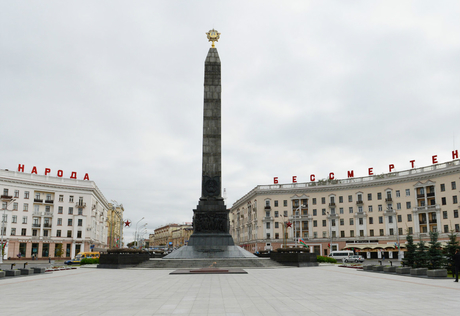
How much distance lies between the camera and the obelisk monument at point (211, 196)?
33.9 metres

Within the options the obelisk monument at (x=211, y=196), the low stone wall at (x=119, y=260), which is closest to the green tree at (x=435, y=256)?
the obelisk monument at (x=211, y=196)

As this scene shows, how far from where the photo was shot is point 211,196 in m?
37.8

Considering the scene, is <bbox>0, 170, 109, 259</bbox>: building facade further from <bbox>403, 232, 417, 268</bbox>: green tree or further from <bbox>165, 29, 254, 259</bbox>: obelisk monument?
<bbox>403, 232, 417, 268</bbox>: green tree

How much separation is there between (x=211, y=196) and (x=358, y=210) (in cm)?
5104

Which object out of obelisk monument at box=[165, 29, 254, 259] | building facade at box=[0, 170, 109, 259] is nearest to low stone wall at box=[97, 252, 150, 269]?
obelisk monument at box=[165, 29, 254, 259]

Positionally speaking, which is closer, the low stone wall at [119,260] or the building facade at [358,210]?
the low stone wall at [119,260]

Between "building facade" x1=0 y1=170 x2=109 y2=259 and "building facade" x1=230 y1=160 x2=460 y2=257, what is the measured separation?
3830cm

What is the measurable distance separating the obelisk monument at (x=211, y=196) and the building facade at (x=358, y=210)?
27.0 metres

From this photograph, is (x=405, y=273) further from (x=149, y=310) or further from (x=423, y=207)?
(x=423, y=207)

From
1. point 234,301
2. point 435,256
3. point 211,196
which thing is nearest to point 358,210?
point 211,196

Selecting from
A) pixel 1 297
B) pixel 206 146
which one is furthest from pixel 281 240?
pixel 1 297

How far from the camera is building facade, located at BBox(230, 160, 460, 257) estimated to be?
66.4m

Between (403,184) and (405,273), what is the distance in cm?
5617

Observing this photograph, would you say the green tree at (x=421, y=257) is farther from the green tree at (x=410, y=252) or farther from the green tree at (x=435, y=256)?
the green tree at (x=410, y=252)
